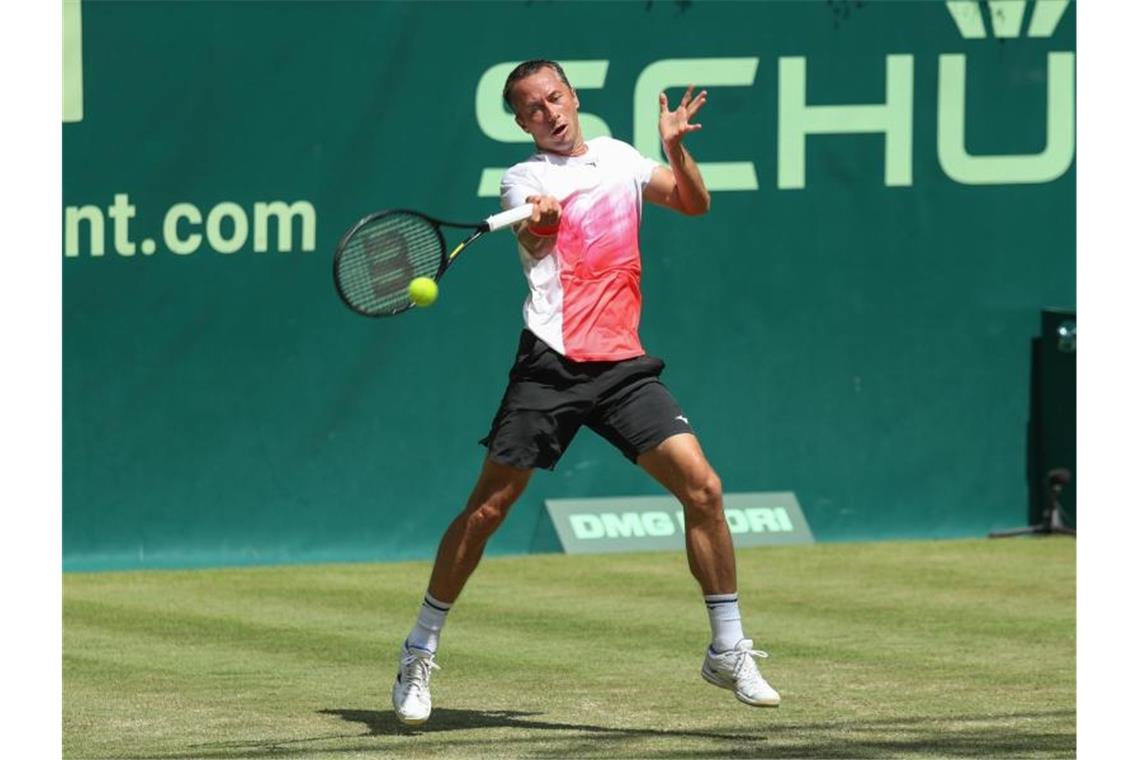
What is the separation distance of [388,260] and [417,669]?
1.12 m

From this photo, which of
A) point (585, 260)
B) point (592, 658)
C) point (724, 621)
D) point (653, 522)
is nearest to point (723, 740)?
point (724, 621)

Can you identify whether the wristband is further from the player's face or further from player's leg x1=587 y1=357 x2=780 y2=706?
player's leg x1=587 y1=357 x2=780 y2=706

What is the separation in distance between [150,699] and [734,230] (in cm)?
486

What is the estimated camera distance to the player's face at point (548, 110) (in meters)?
7.21

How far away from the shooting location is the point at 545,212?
7.07 meters

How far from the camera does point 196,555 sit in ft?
37.2

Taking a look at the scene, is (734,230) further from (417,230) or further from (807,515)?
(417,230)

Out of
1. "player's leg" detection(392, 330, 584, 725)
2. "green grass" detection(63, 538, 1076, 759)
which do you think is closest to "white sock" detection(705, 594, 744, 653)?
"green grass" detection(63, 538, 1076, 759)

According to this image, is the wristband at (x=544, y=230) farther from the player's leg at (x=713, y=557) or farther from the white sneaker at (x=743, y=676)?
the white sneaker at (x=743, y=676)

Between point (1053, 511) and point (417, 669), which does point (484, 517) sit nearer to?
point (417, 669)

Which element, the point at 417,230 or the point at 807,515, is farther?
the point at 807,515

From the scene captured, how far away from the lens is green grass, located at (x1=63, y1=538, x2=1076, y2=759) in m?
6.95

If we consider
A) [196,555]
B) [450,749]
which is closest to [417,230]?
[450,749]
